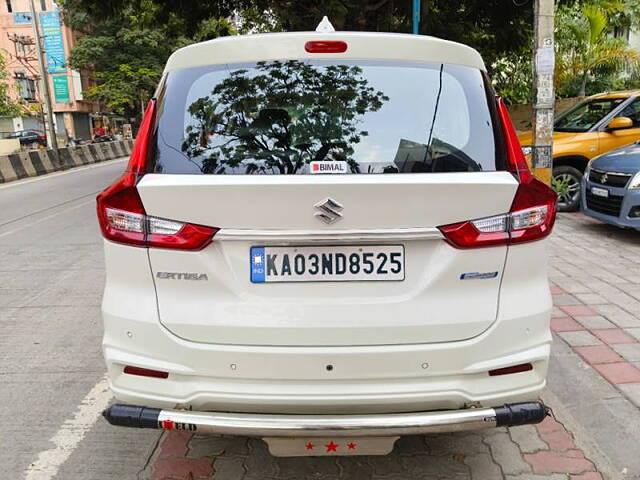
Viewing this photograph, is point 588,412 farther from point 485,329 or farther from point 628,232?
point 628,232

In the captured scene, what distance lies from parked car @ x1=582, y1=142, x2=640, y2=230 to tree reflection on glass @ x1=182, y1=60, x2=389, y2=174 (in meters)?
5.67

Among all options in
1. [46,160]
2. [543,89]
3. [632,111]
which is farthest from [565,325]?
[46,160]

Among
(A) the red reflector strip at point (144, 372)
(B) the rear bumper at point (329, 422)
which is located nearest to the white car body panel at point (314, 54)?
(A) the red reflector strip at point (144, 372)

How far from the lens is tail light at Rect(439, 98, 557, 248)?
2215 millimetres

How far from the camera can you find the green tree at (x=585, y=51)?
17.0 m

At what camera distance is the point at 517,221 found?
7.42 ft

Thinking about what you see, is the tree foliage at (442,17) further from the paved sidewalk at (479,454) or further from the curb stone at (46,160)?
the paved sidewalk at (479,454)

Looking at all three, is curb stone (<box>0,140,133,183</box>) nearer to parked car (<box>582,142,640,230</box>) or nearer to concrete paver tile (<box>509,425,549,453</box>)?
parked car (<box>582,142,640,230</box>)

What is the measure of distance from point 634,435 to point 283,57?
8.27ft

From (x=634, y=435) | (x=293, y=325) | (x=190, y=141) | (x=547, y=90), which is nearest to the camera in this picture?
(x=293, y=325)

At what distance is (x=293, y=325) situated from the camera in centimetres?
218

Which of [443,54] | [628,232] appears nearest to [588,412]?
[443,54]

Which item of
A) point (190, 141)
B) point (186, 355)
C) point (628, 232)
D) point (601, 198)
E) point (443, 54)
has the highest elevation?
point (443, 54)

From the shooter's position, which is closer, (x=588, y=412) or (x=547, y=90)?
Answer: (x=588, y=412)
